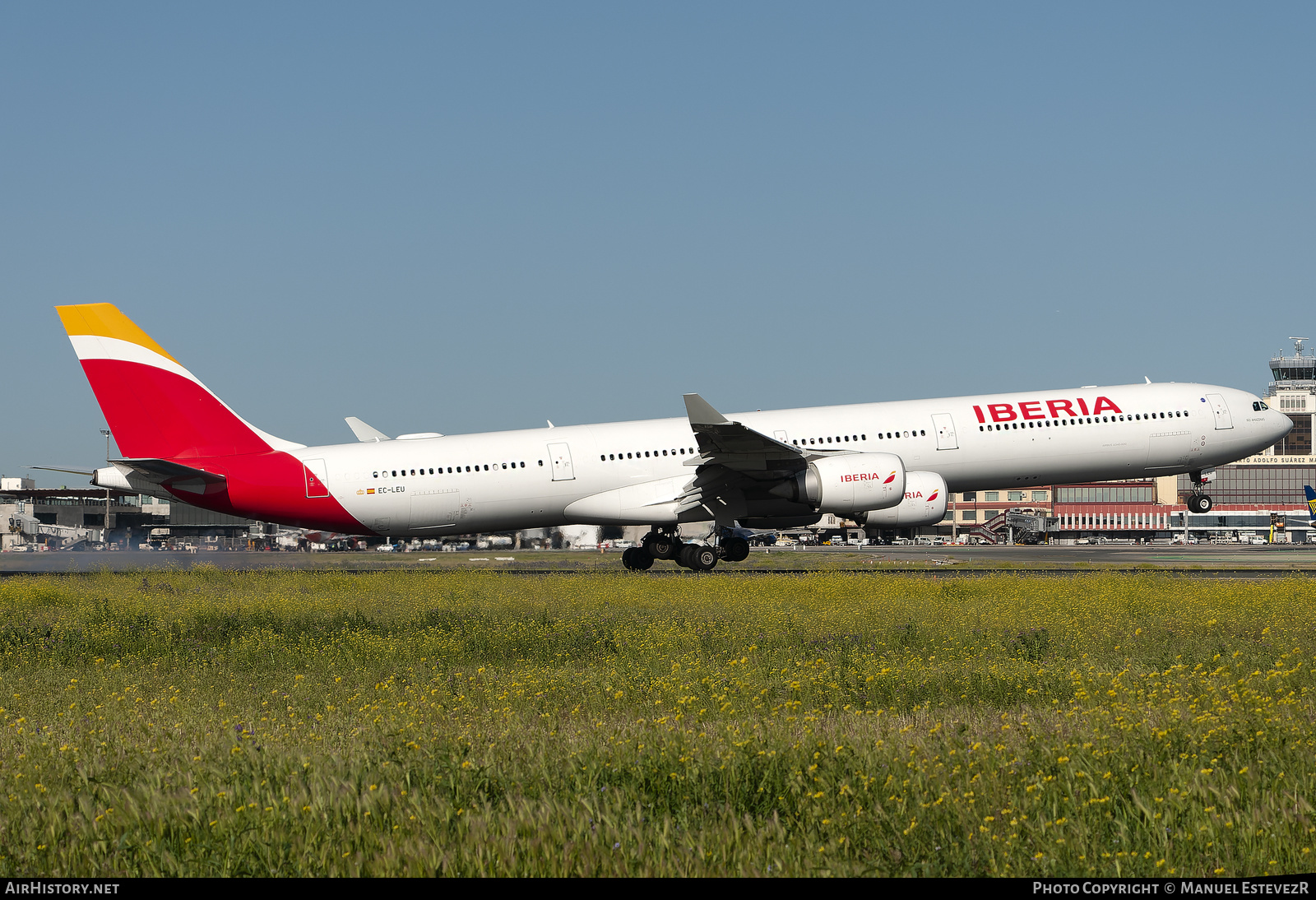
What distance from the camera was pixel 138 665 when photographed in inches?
510

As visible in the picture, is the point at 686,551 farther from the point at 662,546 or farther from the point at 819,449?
the point at 819,449

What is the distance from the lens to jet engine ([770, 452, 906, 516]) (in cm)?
3038

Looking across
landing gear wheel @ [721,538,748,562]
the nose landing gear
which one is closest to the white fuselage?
the nose landing gear

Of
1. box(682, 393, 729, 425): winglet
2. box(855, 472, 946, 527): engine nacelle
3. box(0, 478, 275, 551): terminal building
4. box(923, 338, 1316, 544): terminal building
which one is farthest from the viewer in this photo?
box(923, 338, 1316, 544): terminal building

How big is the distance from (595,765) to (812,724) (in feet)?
6.35

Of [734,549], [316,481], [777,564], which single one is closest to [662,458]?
[734,549]

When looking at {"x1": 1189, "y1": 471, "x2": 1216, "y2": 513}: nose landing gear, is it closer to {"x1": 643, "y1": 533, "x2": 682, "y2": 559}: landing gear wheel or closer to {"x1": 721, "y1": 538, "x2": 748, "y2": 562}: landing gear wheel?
{"x1": 721, "y1": 538, "x2": 748, "y2": 562}: landing gear wheel

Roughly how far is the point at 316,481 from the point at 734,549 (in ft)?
43.4

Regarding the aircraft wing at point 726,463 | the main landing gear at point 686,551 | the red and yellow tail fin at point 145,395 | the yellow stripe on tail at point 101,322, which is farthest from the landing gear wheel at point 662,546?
the yellow stripe on tail at point 101,322

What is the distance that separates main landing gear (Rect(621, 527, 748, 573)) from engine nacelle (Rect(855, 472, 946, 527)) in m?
4.54

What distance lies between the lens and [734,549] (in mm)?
34062

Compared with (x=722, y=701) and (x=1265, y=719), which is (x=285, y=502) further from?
(x=1265, y=719)

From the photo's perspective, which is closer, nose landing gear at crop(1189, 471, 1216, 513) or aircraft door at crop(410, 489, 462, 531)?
aircraft door at crop(410, 489, 462, 531)

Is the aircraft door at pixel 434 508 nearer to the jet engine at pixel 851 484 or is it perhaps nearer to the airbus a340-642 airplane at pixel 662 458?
the airbus a340-642 airplane at pixel 662 458
